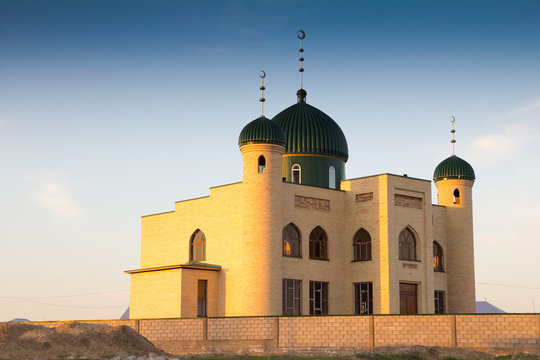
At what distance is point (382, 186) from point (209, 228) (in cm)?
752

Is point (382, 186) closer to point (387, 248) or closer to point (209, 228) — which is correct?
point (387, 248)

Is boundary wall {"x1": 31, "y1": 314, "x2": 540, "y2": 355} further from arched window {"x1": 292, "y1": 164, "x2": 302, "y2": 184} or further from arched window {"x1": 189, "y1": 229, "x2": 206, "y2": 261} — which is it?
arched window {"x1": 292, "y1": 164, "x2": 302, "y2": 184}

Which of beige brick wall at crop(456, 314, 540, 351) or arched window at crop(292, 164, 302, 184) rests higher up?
arched window at crop(292, 164, 302, 184)

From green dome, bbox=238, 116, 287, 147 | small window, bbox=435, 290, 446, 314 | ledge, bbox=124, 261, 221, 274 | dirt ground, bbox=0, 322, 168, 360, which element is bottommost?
dirt ground, bbox=0, 322, 168, 360

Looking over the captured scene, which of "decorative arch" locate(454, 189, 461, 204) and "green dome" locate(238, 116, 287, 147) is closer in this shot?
"green dome" locate(238, 116, 287, 147)

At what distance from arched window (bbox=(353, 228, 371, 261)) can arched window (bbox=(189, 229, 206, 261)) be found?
256 inches

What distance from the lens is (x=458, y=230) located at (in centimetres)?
3675

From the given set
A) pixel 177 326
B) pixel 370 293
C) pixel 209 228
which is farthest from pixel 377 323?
pixel 209 228

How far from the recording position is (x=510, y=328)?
22266 millimetres

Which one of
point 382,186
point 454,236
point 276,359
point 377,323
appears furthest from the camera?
point 454,236

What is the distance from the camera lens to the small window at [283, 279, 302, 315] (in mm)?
31641

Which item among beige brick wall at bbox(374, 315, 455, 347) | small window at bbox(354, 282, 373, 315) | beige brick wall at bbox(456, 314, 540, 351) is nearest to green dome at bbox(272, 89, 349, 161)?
small window at bbox(354, 282, 373, 315)

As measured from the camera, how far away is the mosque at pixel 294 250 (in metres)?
30.7

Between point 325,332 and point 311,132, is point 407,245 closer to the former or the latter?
point 311,132
